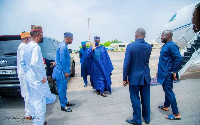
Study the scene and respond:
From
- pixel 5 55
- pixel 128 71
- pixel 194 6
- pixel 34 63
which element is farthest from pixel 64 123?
pixel 194 6

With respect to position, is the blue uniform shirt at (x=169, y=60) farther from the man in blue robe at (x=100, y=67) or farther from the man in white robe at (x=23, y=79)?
the man in white robe at (x=23, y=79)

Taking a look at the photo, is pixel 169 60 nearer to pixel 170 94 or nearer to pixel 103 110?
pixel 170 94

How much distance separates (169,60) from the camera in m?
3.45

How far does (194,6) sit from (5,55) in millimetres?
9711

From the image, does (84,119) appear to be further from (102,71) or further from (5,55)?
(5,55)

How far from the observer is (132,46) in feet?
10.1

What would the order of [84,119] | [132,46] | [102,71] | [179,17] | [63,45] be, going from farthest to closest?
[179,17] → [102,71] → [63,45] → [84,119] → [132,46]

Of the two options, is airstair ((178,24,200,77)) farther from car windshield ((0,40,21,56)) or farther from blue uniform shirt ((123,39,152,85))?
car windshield ((0,40,21,56))

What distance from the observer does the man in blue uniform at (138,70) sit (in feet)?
10.1

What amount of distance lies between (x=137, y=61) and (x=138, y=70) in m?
0.19

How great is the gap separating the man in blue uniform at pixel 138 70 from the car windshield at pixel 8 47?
3.21m

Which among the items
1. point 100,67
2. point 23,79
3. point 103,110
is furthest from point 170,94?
point 23,79

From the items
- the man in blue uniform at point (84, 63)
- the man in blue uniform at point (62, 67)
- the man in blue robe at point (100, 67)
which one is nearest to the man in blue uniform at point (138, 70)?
the man in blue uniform at point (62, 67)

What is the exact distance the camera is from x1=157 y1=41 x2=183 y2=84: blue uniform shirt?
332 cm
